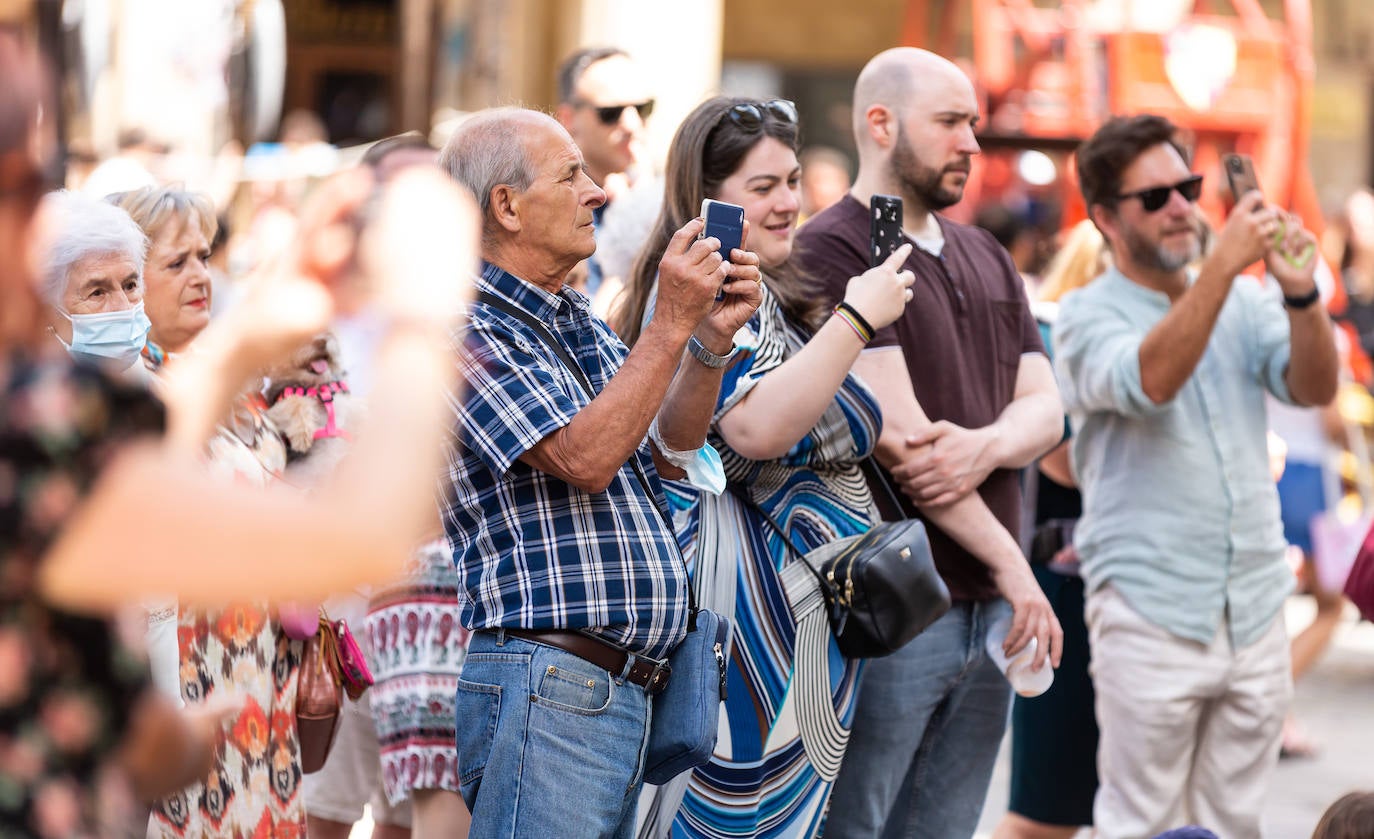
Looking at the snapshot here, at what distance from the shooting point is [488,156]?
8.97 ft

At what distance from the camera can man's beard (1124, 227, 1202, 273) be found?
4.25 meters

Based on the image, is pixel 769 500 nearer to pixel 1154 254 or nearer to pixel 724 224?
pixel 724 224

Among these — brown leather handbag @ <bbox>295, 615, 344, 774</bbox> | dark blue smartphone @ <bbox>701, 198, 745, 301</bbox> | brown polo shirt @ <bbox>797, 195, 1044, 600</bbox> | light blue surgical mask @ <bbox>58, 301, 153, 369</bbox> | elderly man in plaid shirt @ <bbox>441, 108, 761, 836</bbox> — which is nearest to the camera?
elderly man in plaid shirt @ <bbox>441, 108, 761, 836</bbox>

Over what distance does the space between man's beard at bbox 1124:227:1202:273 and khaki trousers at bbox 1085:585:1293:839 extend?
0.86 meters

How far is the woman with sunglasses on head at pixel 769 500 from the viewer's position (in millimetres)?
3141

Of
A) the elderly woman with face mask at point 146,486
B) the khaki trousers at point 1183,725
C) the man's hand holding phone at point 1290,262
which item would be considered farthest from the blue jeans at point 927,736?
the elderly woman with face mask at point 146,486

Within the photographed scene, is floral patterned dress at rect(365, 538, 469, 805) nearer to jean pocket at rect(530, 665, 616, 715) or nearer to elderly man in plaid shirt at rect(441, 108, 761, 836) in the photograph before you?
elderly man in plaid shirt at rect(441, 108, 761, 836)

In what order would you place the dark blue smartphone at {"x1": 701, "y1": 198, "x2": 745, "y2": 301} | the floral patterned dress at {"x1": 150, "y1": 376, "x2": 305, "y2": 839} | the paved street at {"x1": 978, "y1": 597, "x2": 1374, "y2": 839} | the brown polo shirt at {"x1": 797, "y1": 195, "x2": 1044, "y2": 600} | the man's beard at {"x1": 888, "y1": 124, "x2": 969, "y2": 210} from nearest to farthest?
the dark blue smartphone at {"x1": 701, "y1": 198, "x2": 745, "y2": 301}
the floral patterned dress at {"x1": 150, "y1": 376, "x2": 305, "y2": 839}
the brown polo shirt at {"x1": 797, "y1": 195, "x2": 1044, "y2": 600}
the man's beard at {"x1": 888, "y1": 124, "x2": 969, "y2": 210}
the paved street at {"x1": 978, "y1": 597, "x2": 1374, "y2": 839}

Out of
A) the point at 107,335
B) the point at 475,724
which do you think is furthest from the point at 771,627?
the point at 107,335

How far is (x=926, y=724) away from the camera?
11.9 feet

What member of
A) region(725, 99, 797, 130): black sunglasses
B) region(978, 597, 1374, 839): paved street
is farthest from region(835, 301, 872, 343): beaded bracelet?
region(978, 597, 1374, 839): paved street

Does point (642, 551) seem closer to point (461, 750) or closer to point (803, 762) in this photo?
point (461, 750)

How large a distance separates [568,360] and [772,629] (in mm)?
829

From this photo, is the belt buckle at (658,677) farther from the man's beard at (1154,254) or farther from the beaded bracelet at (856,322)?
the man's beard at (1154,254)
